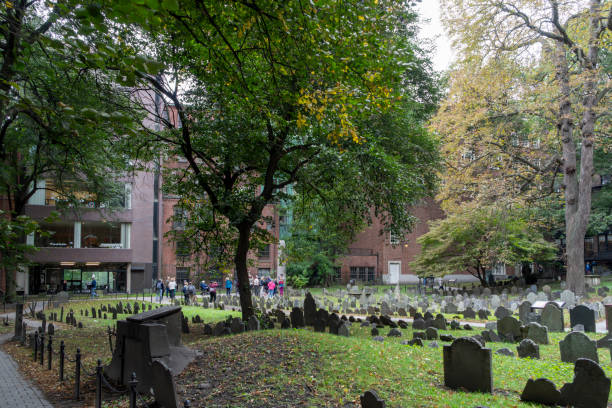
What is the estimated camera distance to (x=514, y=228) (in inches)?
1268

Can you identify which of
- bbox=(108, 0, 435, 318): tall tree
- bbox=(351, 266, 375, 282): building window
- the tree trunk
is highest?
bbox=(108, 0, 435, 318): tall tree

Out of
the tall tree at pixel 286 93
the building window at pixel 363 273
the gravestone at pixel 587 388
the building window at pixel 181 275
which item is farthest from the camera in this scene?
the building window at pixel 363 273

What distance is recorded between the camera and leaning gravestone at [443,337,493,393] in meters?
7.09

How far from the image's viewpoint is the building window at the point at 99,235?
4216cm

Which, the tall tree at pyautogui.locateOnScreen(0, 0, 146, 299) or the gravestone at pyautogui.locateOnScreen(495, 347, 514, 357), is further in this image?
the gravestone at pyautogui.locateOnScreen(495, 347, 514, 357)

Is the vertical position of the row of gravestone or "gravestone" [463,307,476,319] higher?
the row of gravestone

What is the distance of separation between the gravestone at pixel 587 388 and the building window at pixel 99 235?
4161 centimetres

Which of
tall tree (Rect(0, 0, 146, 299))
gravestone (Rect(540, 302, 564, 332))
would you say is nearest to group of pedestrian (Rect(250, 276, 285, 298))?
tall tree (Rect(0, 0, 146, 299))

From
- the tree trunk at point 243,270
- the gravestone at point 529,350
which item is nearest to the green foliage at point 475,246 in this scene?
the tree trunk at point 243,270

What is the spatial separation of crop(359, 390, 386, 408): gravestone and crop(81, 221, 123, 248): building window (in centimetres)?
4085

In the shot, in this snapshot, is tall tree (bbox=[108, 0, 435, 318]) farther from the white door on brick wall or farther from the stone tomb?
the white door on brick wall

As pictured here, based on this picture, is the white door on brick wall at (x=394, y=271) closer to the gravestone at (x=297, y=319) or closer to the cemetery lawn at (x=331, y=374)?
the gravestone at (x=297, y=319)

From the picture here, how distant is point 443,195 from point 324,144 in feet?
49.7

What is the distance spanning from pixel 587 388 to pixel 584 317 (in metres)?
8.69
